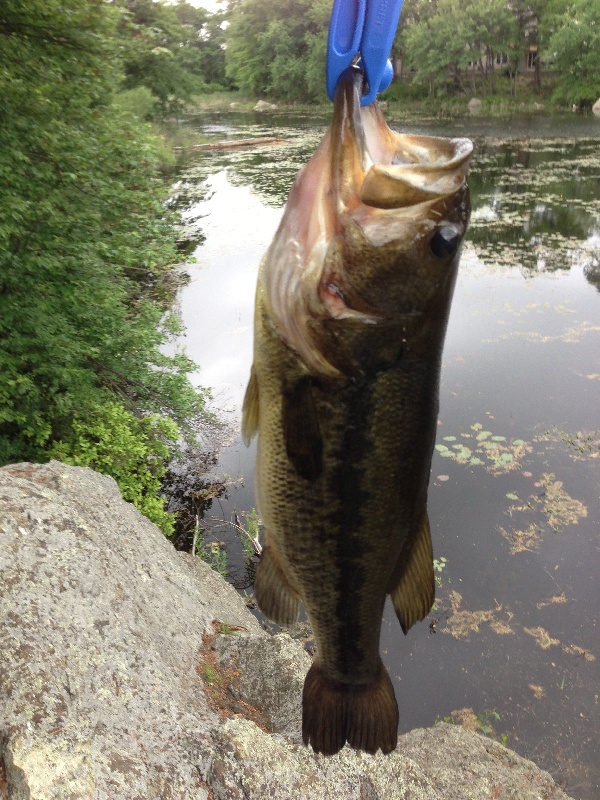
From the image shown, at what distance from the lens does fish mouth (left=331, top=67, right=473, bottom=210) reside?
127cm

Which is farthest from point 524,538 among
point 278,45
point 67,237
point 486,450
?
point 278,45

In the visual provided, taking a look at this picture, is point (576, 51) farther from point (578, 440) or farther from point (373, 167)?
point (373, 167)

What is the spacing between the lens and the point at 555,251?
12.1 m

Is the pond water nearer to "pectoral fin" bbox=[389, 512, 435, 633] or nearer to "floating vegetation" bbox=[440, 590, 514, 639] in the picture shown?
"floating vegetation" bbox=[440, 590, 514, 639]

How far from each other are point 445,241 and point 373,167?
245mm

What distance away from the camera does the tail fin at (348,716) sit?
1.77 metres

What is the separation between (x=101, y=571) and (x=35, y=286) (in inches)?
117

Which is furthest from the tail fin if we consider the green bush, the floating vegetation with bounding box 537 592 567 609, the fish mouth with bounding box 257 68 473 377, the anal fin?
the floating vegetation with bounding box 537 592 567 609

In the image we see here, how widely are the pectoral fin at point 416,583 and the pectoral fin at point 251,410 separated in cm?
56

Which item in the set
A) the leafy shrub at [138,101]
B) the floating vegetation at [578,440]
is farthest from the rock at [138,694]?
the leafy shrub at [138,101]

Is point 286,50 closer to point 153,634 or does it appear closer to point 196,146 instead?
point 196,146

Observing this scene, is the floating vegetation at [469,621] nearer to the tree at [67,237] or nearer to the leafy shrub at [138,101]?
the tree at [67,237]

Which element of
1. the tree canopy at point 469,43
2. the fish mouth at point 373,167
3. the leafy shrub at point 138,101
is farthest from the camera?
the tree canopy at point 469,43

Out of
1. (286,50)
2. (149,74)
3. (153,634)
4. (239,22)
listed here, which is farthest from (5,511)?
(239,22)
